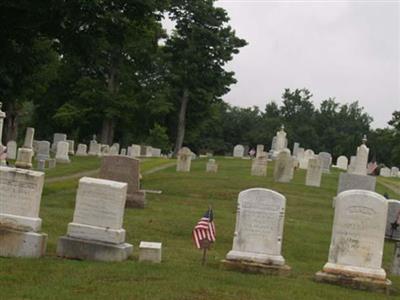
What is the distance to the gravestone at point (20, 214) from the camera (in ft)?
35.0

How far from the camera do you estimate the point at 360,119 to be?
11212cm

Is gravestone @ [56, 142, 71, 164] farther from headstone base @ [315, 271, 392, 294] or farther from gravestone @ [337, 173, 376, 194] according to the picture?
headstone base @ [315, 271, 392, 294]

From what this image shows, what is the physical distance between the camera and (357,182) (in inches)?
831

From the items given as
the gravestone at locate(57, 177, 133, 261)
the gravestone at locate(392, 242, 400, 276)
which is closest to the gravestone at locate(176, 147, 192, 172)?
the gravestone at locate(392, 242, 400, 276)

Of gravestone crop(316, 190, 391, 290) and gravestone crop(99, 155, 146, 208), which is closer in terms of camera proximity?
gravestone crop(316, 190, 391, 290)

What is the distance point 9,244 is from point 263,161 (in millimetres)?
20501

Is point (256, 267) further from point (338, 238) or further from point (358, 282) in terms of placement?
point (358, 282)

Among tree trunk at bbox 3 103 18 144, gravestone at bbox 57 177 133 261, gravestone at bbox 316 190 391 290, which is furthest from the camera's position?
tree trunk at bbox 3 103 18 144

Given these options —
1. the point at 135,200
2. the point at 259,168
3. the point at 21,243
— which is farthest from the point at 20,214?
the point at 259,168

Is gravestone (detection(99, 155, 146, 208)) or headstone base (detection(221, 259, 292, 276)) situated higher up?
gravestone (detection(99, 155, 146, 208))

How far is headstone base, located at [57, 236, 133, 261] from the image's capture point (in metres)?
10.8

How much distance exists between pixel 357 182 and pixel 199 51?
104ft

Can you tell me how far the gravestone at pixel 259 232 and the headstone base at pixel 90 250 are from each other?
1.78 metres

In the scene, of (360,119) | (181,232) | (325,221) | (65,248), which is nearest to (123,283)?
(65,248)
